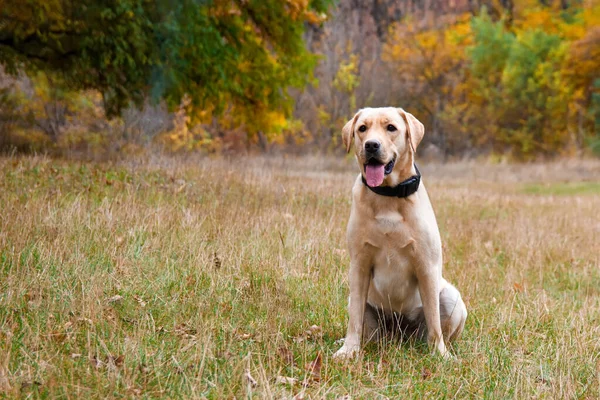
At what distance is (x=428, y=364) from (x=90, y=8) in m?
8.93

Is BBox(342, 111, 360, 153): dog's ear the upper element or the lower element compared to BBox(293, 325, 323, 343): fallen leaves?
upper

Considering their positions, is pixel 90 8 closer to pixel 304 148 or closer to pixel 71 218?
pixel 71 218

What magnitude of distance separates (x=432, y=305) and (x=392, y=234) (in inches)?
19.0

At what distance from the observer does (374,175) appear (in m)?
3.67

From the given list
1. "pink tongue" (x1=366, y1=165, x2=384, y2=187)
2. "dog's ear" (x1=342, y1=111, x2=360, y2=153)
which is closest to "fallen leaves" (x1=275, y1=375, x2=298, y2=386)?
"pink tongue" (x1=366, y1=165, x2=384, y2=187)

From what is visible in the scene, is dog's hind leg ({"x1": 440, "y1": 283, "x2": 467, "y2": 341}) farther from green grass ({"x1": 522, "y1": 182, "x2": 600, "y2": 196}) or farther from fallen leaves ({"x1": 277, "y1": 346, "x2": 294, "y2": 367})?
green grass ({"x1": 522, "y1": 182, "x2": 600, "y2": 196})

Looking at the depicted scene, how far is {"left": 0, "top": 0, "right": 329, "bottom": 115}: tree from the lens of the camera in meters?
10.7

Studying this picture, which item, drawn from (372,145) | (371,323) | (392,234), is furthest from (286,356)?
(372,145)

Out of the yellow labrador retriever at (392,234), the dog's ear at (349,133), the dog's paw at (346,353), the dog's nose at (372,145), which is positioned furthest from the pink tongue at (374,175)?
the dog's paw at (346,353)

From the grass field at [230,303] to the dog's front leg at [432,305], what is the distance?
15cm

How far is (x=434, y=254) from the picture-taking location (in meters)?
3.69

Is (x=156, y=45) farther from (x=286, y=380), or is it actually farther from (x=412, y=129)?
(x=286, y=380)

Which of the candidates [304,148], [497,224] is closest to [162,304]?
[497,224]

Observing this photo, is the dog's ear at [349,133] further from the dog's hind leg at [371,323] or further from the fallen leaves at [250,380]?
the fallen leaves at [250,380]
